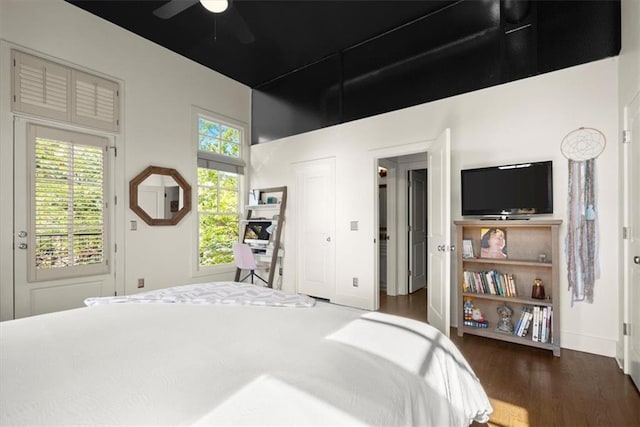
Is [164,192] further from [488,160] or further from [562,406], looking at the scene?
[562,406]

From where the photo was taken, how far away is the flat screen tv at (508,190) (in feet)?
9.18

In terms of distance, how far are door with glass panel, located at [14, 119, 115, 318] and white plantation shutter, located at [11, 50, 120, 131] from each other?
0.16 meters

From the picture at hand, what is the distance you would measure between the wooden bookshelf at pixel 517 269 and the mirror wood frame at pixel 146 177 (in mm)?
3484

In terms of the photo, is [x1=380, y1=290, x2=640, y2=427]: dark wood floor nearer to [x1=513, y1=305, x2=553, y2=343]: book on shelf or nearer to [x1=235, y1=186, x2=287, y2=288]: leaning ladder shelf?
[x1=513, y1=305, x2=553, y2=343]: book on shelf

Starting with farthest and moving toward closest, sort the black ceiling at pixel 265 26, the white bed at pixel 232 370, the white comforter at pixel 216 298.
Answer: the black ceiling at pixel 265 26, the white comforter at pixel 216 298, the white bed at pixel 232 370

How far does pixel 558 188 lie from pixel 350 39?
299 centimetres

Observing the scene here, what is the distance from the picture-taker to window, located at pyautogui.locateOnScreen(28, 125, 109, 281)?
3.12m

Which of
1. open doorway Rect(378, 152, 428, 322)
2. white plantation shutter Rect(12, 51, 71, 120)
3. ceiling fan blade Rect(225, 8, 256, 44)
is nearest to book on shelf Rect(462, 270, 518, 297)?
open doorway Rect(378, 152, 428, 322)

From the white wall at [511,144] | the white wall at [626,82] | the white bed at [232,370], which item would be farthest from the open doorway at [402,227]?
the white bed at [232,370]

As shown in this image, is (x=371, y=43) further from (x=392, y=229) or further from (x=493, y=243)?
(x=493, y=243)

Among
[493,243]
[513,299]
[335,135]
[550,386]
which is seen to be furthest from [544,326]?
[335,135]

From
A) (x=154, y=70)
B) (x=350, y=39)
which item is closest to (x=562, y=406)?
(x=350, y=39)

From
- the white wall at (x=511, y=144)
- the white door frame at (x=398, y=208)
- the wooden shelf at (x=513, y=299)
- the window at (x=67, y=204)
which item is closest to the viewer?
the white wall at (x=511, y=144)

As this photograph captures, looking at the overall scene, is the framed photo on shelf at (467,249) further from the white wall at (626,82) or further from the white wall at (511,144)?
the white wall at (626,82)
